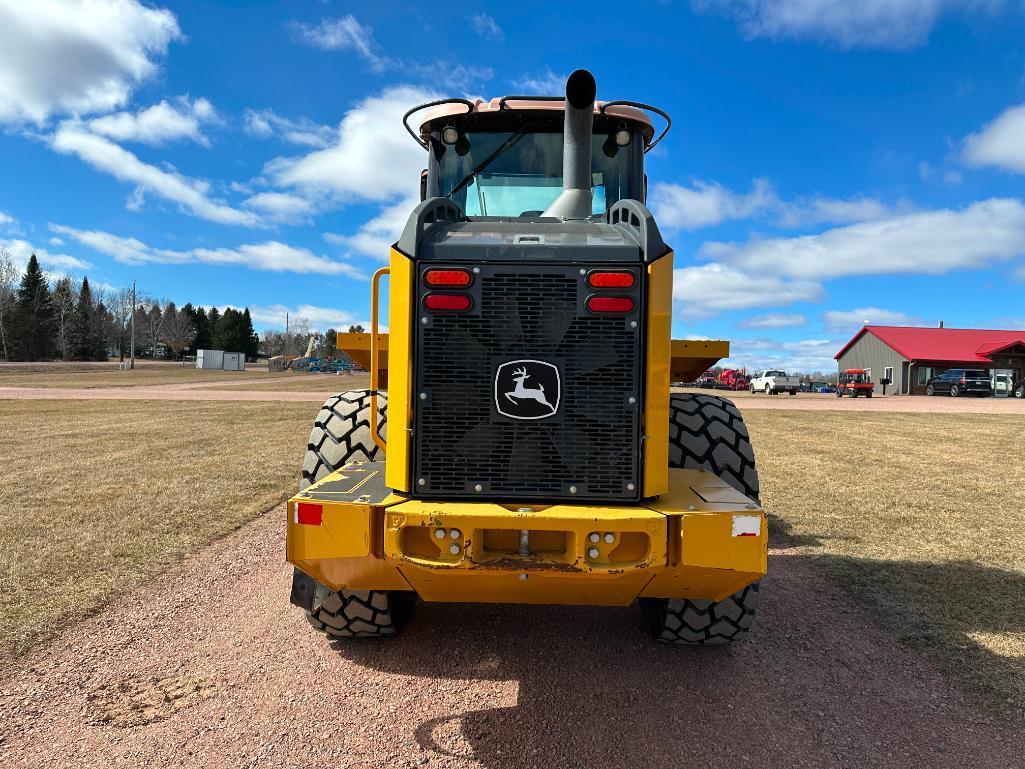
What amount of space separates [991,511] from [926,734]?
511 centimetres

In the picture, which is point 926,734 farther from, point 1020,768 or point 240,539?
point 240,539

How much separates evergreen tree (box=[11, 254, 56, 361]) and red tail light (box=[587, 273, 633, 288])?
2966 inches

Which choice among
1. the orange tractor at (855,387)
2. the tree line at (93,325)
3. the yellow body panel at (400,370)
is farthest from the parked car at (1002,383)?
the tree line at (93,325)

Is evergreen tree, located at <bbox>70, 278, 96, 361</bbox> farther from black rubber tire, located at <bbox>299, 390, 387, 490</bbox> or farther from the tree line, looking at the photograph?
black rubber tire, located at <bbox>299, 390, 387, 490</bbox>

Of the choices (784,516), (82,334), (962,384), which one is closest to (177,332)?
(82,334)

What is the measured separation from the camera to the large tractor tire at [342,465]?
3.27 metres

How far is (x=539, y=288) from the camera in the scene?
2645mm

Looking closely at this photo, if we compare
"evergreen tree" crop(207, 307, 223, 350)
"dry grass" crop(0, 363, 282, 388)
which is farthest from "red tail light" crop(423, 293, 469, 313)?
"evergreen tree" crop(207, 307, 223, 350)

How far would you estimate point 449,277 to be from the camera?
2660 mm

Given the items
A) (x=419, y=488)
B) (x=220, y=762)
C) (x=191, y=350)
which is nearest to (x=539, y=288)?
(x=419, y=488)

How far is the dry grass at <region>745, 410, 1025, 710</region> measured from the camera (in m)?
3.62

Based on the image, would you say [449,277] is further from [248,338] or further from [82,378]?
[248,338]

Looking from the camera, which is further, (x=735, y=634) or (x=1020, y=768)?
(x=735, y=634)

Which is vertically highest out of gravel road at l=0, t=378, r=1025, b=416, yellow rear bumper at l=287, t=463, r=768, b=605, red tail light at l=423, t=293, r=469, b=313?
red tail light at l=423, t=293, r=469, b=313
